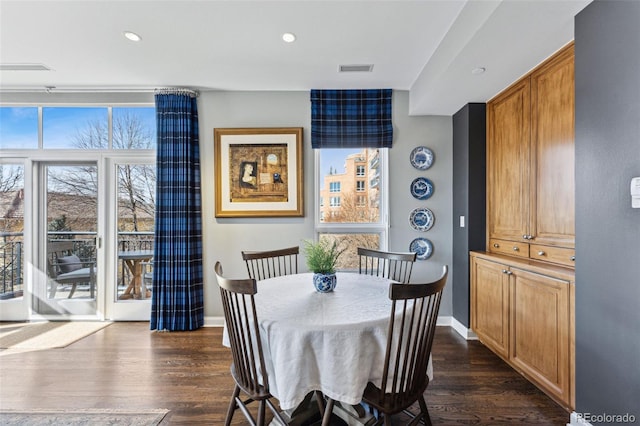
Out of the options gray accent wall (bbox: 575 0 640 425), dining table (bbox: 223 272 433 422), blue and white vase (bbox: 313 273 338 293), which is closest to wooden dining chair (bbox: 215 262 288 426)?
dining table (bbox: 223 272 433 422)

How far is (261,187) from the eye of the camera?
322cm

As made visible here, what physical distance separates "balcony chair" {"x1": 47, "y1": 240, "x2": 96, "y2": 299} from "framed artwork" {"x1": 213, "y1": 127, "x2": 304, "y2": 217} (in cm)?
172

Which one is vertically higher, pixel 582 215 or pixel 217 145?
pixel 217 145

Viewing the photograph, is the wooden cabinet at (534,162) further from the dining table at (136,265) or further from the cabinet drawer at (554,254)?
the dining table at (136,265)

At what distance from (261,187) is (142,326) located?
2031 millimetres

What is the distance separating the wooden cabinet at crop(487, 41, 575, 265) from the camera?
189 cm

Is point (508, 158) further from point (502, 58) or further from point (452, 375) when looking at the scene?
point (452, 375)

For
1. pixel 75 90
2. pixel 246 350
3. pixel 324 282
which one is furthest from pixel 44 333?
pixel 324 282

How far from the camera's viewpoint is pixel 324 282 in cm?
180

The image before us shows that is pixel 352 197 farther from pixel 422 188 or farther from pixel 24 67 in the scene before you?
pixel 24 67

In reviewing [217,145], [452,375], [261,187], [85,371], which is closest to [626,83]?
[452,375]

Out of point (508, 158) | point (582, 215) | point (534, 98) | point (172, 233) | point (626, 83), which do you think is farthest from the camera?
point (172, 233)

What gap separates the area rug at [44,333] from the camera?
2.73 meters

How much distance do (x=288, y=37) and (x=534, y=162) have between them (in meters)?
2.13
